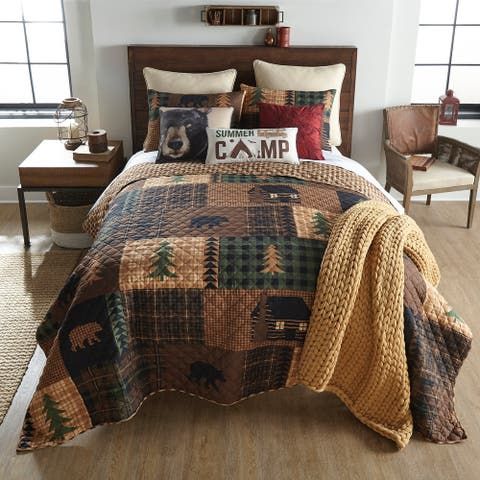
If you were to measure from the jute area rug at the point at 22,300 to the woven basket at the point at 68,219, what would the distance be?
0.07 m

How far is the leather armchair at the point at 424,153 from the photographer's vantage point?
415cm

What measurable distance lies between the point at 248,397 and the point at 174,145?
159 cm

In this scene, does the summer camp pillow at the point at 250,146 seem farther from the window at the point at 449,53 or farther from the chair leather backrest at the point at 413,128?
the window at the point at 449,53

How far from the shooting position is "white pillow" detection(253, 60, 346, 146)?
4.08 metres

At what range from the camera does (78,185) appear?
156 inches

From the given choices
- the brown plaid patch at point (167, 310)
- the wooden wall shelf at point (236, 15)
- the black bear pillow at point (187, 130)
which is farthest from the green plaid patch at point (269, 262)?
the wooden wall shelf at point (236, 15)

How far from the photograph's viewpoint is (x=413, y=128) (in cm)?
450

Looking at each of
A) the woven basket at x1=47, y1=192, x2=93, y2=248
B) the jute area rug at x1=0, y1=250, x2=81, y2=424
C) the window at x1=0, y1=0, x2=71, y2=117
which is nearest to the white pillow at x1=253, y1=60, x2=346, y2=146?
the woven basket at x1=47, y1=192, x2=93, y2=248

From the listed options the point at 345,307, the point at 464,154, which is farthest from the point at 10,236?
the point at 464,154

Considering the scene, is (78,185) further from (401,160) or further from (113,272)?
(401,160)

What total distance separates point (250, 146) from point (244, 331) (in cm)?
136

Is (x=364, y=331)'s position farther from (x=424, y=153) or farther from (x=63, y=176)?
→ (x=424, y=153)

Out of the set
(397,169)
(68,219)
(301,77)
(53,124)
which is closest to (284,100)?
(301,77)

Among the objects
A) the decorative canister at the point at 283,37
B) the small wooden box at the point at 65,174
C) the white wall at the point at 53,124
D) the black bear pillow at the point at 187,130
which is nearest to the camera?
the black bear pillow at the point at 187,130
